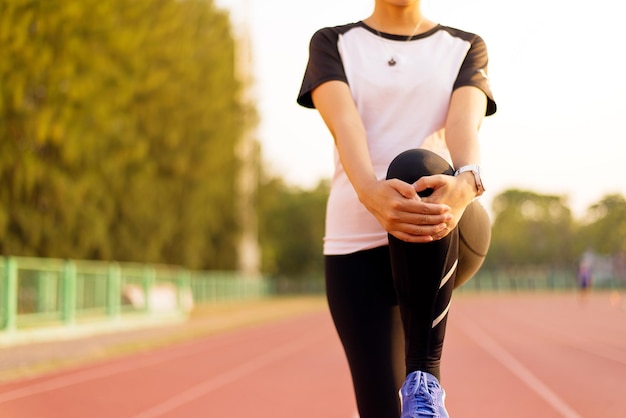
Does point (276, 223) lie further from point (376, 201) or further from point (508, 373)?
point (376, 201)

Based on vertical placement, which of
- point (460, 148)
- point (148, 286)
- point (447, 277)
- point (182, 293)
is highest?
point (460, 148)

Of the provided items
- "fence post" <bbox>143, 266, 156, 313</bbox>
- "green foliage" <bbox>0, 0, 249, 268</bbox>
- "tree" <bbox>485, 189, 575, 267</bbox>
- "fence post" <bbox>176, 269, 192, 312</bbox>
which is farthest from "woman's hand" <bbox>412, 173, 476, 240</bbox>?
"tree" <bbox>485, 189, 575, 267</bbox>

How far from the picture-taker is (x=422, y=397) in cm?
183

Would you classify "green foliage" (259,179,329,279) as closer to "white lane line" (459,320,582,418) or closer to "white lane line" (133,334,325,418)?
"white lane line" (459,320,582,418)

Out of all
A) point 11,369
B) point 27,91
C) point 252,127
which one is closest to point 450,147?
point 11,369

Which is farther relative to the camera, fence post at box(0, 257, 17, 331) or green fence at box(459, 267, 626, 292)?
green fence at box(459, 267, 626, 292)

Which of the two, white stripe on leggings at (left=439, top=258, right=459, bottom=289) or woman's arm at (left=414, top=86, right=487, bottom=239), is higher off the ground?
woman's arm at (left=414, top=86, right=487, bottom=239)

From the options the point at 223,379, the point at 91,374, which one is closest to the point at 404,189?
the point at 223,379

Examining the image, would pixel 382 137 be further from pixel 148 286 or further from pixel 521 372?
pixel 148 286

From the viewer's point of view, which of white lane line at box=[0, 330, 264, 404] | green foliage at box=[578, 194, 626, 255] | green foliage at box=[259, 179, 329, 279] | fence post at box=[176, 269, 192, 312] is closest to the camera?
white lane line at box=[0, 330, 264, 404]

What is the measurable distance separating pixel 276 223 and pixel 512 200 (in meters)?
48.0

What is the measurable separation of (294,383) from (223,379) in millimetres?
1015

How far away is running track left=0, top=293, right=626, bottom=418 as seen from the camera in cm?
830

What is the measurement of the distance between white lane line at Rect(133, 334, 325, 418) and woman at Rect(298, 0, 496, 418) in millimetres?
6032
